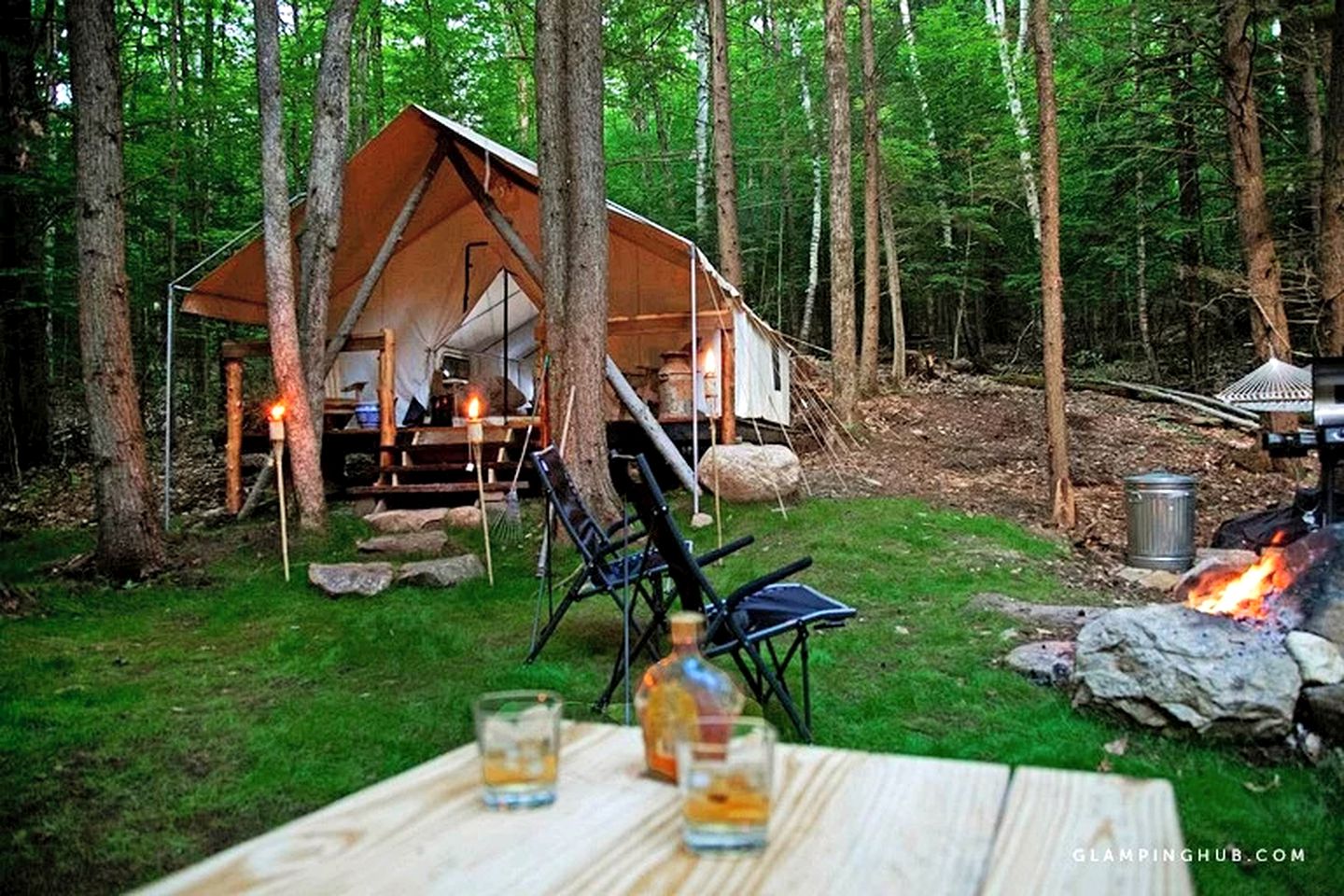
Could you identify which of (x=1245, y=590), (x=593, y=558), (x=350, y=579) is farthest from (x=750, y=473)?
(x=1245, y=590)

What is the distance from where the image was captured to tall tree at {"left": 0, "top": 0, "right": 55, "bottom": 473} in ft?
32.1

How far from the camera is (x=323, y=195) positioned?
7570 millimetres

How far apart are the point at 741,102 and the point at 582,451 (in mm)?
15503

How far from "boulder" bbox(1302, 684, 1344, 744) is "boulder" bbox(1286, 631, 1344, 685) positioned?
0.03 metres

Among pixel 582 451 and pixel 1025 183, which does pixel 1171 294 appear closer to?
pixel 1025 183

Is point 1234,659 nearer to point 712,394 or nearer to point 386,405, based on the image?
point 712,394

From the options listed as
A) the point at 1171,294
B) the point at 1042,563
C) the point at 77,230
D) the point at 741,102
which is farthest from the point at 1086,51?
the point at 77,230

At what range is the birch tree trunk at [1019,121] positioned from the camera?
15562 millimetres

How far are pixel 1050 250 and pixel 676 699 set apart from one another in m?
7.27

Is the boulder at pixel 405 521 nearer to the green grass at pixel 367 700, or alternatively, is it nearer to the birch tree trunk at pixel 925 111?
the green grass at pixel 367 700

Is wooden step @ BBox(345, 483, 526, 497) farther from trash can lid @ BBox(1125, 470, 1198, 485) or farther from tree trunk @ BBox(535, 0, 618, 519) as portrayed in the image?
trash can lid @ BBox(1125, 470, 1198, 485)

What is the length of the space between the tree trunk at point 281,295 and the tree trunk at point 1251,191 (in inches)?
347

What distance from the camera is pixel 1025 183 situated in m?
16.1

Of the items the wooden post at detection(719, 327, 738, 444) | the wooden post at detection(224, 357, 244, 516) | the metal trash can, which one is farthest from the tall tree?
the metal trash can
